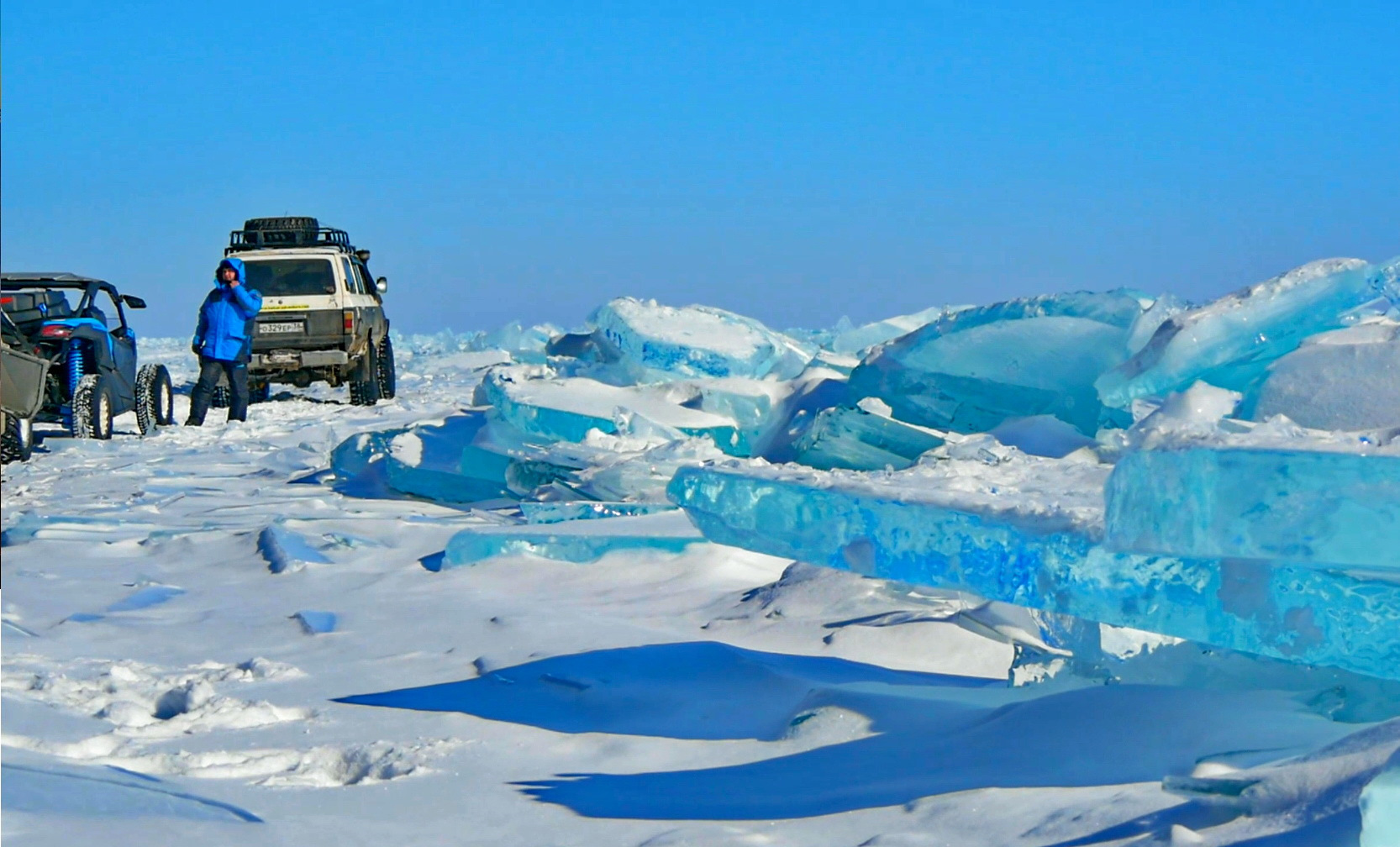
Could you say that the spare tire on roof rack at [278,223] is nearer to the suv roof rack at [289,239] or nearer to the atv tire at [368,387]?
the suv roof rack at [289,239]

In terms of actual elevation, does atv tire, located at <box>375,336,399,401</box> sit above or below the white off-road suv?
below

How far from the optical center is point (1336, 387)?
218 inches

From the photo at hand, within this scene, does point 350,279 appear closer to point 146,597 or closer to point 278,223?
point 278,223

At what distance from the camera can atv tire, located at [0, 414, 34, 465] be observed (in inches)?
426

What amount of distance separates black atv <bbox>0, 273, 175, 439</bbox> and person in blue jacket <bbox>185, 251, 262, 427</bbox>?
Answer: 0.78m

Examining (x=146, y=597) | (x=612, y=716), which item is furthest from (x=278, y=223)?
(x=612, y=716)

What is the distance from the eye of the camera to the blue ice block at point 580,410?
9383 mm

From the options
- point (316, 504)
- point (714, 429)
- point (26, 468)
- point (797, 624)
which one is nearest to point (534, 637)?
point (797, 624)

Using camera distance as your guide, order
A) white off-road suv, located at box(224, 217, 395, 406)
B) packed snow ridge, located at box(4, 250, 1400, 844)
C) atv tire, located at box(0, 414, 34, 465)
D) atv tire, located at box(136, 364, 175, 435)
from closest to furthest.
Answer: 1. packed snow ridge, located at box(4, 250, 1400, 844)
2. atv tire, located at box(0, 414, 34, 465)
3. atv tire, located at box(136, 364, 175, 435)
4. white off-road suv, located at box(224, 217, 395, 406)

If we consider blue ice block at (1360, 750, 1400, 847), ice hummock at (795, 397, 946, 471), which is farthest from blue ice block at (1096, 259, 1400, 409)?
blue ice block at (1360, 750, 1400, 847)

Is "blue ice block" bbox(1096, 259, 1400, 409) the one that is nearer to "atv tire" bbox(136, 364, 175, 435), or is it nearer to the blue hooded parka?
the blue hooded parka

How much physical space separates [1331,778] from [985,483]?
1909 mm

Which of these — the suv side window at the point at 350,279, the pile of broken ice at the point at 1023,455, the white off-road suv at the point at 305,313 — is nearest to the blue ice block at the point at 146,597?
the pile of broken ice at the point at 1023,455

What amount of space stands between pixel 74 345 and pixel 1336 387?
32.7 feet
